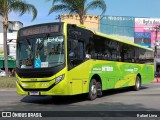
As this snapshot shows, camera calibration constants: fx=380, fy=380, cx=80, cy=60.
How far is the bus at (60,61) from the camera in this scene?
581 inches

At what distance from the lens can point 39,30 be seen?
612 inches

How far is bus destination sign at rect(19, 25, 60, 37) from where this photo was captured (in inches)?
600

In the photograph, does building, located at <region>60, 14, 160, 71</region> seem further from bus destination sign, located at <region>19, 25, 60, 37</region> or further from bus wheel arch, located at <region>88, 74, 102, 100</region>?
bus destination sign, located at <region>19, 25, 60, 37</region>

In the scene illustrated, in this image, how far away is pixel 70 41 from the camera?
15.2 meters

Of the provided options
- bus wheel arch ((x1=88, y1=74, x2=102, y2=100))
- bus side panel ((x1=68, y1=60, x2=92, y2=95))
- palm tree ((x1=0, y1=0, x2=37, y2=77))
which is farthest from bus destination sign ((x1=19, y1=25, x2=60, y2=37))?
palm tree ((x1=0, y1=0, x2=37, y2=77))

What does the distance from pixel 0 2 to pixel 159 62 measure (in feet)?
109

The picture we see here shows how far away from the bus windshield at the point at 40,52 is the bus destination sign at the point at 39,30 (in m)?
0.26

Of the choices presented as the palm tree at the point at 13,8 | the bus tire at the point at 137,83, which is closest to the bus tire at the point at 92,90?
the bus tire at the point at 137,83

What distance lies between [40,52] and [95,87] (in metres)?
3.43

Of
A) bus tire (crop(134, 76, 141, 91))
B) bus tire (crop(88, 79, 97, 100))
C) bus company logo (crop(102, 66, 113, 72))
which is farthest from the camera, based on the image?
bus tire (crop(134, 76, 141, 91))

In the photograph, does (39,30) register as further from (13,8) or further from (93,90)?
(13,8)

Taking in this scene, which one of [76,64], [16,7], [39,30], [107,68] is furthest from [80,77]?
[16,7]

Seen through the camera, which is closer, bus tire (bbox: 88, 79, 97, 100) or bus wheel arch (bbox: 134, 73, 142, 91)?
bus tire (bbox: 88, 79, 97, 100)

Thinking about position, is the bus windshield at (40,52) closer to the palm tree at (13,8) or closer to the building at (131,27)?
the palm tree at (13,8)
